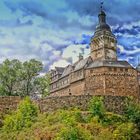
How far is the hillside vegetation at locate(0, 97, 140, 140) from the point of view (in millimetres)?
43844

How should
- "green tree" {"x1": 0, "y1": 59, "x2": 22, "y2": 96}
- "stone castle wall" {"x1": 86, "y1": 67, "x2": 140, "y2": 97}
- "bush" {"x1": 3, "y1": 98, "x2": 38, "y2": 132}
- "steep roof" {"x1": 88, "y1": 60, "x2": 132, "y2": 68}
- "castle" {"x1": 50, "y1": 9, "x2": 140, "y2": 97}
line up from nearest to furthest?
"bush" {"x1": 3, "y1": 98, "x2": 38, "y2": 132}
"stone castle wall" {"x1": 86, "y1": 67, "x2": 140, "y2": 97}
"castle" {"x1": 50, "y1": 9, "x2": 140, "y2": 97}
"steep roof" {"x1": 88, "y1": 60, "x2": 132, "y2": 68}
"green tree" {"x1": 0, "y1": 59, "x2": 22, "y2": 96}

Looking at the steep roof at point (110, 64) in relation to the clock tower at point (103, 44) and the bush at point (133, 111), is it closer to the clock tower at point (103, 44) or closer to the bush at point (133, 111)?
the clock tower at point (103, 44)

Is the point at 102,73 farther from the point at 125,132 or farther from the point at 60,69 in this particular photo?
the point at 125,132

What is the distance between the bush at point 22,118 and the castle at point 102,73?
20698mm

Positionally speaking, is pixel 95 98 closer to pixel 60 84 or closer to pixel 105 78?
pixel 105 78

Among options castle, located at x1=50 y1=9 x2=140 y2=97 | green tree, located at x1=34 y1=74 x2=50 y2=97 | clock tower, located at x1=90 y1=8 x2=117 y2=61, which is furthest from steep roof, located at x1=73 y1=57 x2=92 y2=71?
green tree, located at x1=34 y1=74 x2=50 y2=97

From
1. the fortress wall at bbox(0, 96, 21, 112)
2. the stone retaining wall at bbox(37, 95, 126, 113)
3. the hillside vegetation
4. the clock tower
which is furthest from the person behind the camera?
the clock tower

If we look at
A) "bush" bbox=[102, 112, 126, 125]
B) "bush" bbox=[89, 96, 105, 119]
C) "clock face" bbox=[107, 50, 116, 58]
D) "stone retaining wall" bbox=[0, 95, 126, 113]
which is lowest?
"bush" bbox=[102, 112, 126, 125]

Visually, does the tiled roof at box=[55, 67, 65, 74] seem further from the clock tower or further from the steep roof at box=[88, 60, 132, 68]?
the steep roof at box=[88, 60, 132, 68]

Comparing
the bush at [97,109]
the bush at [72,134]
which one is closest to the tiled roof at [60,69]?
the bush at [97,109]

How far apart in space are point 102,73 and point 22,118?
25519mm

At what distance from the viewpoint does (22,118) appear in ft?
170

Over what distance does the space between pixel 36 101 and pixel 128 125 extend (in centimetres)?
1577

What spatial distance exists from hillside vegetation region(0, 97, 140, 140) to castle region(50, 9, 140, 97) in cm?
1722
